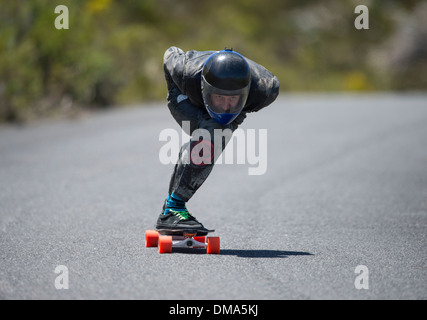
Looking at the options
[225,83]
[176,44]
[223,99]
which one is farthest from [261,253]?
[176,44]

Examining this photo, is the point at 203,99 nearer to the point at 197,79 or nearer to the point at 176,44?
the point at 197,79

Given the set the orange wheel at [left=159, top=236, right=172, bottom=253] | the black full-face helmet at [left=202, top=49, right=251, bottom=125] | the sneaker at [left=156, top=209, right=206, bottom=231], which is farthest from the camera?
the sneaker at [left=156, top=209, right=206, bottom=231]

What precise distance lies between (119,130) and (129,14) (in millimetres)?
12588

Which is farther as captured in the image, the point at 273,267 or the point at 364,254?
the point at 364,254

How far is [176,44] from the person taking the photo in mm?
25047

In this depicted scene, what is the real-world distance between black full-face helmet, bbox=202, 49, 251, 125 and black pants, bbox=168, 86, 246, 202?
0.64ft

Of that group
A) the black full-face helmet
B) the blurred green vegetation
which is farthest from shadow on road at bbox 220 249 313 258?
the blurred green vegetation

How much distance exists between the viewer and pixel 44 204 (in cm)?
739

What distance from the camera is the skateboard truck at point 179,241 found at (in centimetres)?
528

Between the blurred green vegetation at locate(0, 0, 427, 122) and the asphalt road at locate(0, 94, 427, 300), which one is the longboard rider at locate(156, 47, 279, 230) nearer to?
the asphalt road at locate(0, 94, 427, 300)

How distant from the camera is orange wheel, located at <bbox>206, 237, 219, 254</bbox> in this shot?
528 centimetres

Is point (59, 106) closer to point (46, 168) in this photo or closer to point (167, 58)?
point (46, 168)

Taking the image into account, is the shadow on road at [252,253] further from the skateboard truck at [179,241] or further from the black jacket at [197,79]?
the black jacket at [197,79]
